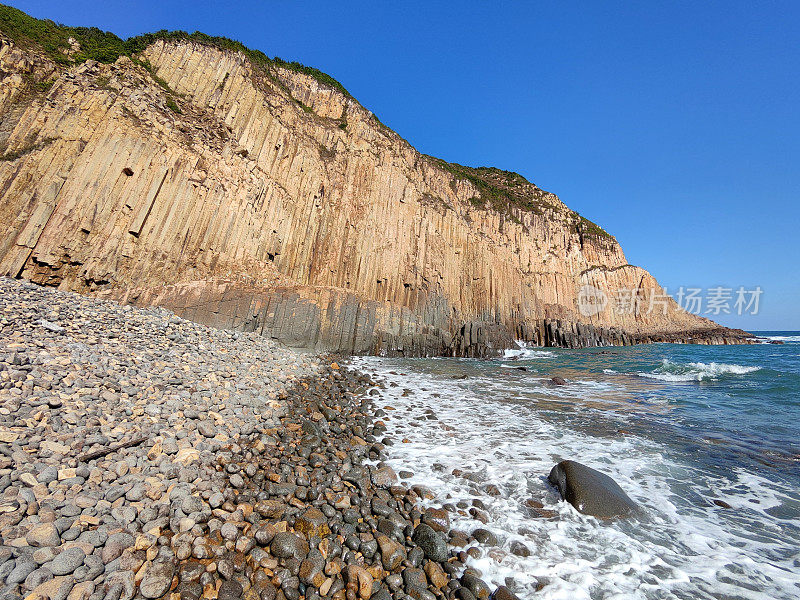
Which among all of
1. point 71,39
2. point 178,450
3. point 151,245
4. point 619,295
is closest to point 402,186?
point 151,245

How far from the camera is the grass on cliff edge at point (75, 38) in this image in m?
17.8

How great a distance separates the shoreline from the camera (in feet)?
9.57

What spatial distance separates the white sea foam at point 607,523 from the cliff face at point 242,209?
45.1ft

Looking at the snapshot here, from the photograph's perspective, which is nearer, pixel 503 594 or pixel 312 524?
pixel 503 594

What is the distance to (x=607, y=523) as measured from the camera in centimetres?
434

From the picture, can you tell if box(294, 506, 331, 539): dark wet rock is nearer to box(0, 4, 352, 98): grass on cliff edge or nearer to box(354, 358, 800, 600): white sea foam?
box(354, 358, 800, 600): white sea foam

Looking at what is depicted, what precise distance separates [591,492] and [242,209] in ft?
69.6

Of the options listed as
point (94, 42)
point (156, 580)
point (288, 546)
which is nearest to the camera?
point (156, 580)

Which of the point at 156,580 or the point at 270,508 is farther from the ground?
the point at 270,508

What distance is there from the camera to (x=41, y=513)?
3.10 meters

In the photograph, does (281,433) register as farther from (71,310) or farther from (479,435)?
(71,310)

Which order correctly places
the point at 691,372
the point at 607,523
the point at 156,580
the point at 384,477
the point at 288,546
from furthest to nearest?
the point at 691,372
the point at 384,477
the point at 607,523
the point at 288,546
the point at 156,580

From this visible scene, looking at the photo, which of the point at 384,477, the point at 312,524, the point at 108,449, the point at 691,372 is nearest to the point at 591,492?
the point at 384,477

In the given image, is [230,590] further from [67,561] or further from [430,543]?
[430,543]
